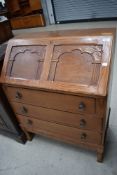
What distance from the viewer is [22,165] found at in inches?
60.0

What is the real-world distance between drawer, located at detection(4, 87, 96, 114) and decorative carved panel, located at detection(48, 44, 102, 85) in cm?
12

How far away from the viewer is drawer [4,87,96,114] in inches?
40.4

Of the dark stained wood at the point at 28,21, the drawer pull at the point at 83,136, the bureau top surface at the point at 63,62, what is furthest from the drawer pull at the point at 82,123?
the dark stained wood at the point at 28,21

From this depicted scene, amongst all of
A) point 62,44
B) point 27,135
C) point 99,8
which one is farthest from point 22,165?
point 99,8

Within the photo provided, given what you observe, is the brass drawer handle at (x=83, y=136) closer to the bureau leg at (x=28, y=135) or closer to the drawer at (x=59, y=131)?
the drawer at (x=59, y=131)

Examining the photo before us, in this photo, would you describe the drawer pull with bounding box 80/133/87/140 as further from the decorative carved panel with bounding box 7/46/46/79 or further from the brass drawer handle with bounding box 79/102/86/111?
the decorative carved panel with bounding box 7/46/46/79

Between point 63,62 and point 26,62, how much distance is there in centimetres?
29

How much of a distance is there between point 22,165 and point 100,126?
0.88 m

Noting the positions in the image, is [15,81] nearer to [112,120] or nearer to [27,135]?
[27,135]

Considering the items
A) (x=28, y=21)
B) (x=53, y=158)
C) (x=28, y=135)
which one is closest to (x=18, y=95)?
(x=28, y=135)

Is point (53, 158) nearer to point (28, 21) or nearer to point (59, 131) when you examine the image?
point (59, 131)

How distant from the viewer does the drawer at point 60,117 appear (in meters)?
1.12

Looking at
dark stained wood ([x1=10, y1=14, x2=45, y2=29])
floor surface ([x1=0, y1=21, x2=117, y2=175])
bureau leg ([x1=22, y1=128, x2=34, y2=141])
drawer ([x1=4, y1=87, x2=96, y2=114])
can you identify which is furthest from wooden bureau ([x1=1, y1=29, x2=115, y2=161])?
dark stained wood ([x1=10, y1=14, x2=45, y2=29])

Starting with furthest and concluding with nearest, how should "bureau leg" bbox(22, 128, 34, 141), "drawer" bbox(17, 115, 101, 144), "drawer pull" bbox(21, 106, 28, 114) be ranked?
"bureau leg" bbox(22, 128, 34, 141), "drawer pull" bbox(21, 106, 28, 114), "drawer" bbox(17, 115, 101, 144)
